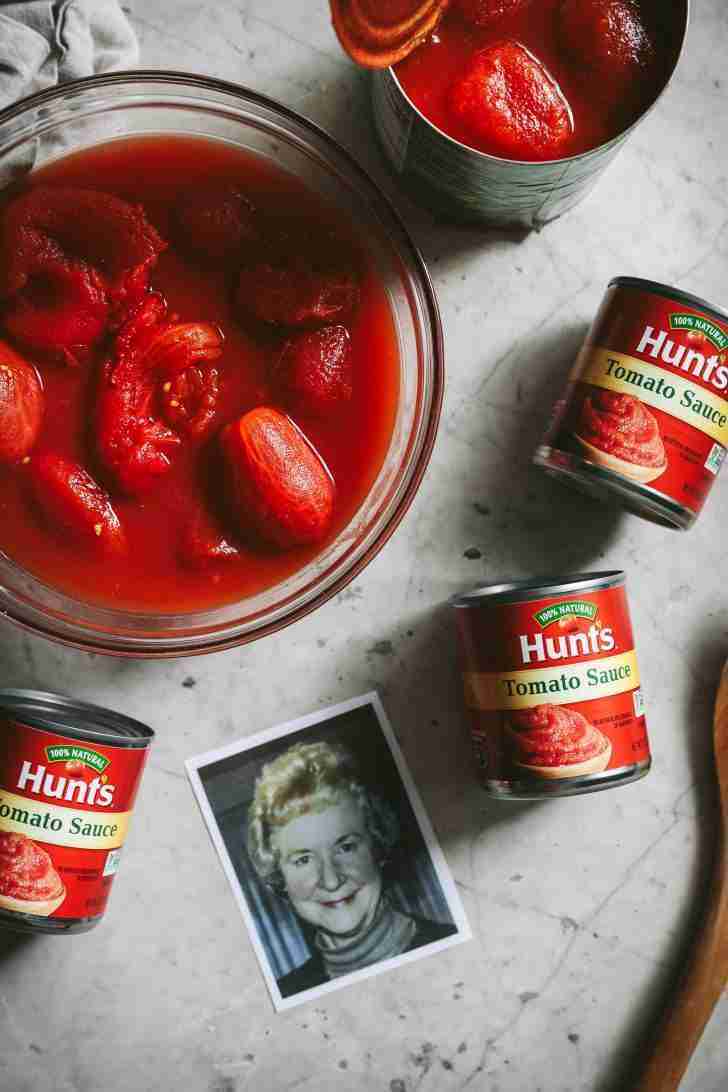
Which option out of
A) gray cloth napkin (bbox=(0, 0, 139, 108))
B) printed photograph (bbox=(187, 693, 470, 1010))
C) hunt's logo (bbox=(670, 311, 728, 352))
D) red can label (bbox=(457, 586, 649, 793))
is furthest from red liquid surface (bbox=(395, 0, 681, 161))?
printed photograph (bbox=(187, 693, 470, 1010))

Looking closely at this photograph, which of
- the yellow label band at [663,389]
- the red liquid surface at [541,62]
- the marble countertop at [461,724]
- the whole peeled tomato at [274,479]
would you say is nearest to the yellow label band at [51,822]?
the marble countertop at [461,724]

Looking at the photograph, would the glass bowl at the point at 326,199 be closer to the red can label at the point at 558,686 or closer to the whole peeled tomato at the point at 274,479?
the whole peeled tomato at the point at 274,479

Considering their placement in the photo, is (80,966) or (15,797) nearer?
(15,797)

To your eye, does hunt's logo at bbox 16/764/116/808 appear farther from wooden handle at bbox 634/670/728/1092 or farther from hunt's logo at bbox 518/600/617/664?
wooden handle at bbox 634/670/728/1092

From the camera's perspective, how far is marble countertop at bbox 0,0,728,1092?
1.64 m

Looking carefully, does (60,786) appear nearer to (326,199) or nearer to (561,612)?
(561,612)

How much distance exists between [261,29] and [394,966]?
Answer: 1675 mm

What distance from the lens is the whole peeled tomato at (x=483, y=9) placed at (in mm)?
1321

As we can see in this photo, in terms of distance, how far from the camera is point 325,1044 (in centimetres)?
168

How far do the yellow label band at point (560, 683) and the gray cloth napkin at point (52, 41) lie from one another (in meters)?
1.20

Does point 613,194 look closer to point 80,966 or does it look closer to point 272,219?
point 272,219

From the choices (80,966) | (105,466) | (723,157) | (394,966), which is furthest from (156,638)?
(723,157)

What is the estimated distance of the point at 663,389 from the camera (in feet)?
4.74

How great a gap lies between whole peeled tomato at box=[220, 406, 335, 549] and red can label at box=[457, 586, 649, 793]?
303mm
